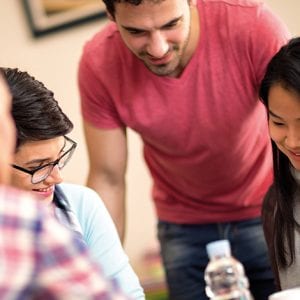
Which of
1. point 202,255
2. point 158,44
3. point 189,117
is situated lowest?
point 202,255

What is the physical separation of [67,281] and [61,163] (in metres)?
0.95

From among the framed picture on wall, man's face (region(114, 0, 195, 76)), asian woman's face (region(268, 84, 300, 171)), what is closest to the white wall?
the framed picture on wall

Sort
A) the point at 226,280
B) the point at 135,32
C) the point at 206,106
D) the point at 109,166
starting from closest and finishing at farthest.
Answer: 1. the point at 226,280
2. the point at 135,32
3. the point at 206,106
4. the point at 109,166

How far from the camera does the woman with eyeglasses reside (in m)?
1.52

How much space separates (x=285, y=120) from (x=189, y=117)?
311 millimetres

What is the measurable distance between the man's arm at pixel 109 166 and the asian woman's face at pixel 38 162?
0.35m

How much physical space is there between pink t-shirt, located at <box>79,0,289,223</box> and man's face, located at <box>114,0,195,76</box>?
0.31ft

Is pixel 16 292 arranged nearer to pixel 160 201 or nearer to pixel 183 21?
pixel 183 21

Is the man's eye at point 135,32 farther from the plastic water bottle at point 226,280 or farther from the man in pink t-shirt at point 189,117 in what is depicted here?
the plastic water bottle at point 226,280

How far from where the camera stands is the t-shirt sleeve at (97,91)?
1875mm

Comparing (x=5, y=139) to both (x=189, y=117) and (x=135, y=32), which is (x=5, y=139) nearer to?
(x=135, y=32)

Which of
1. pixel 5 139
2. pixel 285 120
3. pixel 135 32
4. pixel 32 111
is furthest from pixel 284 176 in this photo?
pixel 5 139

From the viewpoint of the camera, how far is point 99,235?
165 centimetres

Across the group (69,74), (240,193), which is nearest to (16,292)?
(240,193)
